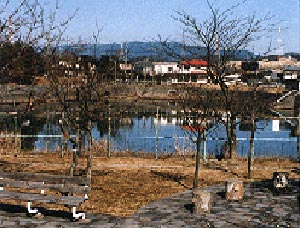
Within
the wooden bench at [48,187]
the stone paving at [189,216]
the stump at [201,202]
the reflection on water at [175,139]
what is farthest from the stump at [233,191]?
the reflection on water at [175,139]

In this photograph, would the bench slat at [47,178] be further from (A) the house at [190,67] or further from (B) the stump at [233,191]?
(A) the house at [190,67]

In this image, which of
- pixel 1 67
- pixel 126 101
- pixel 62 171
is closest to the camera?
pixel 1 67

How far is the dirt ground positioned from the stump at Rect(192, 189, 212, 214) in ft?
4.61

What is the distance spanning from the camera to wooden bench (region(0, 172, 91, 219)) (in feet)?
31.8

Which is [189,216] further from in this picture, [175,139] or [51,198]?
[175,139]

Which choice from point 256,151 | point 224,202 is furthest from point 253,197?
point 256,151

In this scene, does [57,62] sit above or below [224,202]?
above

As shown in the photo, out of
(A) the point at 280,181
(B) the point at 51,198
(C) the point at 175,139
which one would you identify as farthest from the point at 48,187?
(C) the point at 175,139

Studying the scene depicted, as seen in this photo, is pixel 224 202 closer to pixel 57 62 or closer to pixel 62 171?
pixel 62 171

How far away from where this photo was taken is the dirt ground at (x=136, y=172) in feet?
38.8

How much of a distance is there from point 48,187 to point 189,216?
10.0 ft

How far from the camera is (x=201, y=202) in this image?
34.8 feet

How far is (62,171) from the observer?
50.6 ft

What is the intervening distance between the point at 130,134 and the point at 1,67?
20.0 m
